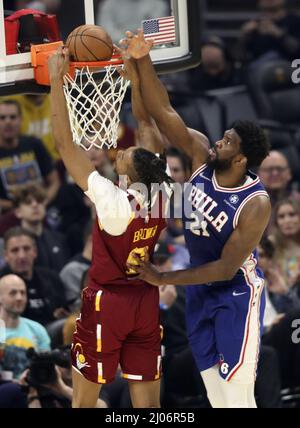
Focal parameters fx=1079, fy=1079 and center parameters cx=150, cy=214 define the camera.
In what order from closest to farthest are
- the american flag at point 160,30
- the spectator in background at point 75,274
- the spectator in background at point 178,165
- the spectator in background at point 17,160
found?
the american flag at point 160,30, the spectator in background at point 75,274, the spectator in background at point 17,160, the spectator in background at point 178,165

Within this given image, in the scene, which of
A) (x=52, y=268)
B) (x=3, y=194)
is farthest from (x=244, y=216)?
(x=3, y=194)

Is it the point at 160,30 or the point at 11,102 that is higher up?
the point at 160,30

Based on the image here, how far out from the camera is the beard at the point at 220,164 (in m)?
5.45

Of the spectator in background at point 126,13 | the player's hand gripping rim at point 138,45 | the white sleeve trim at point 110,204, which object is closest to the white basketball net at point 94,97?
the player's hand gripping rim at point 138,45

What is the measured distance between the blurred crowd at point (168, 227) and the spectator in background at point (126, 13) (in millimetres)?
16

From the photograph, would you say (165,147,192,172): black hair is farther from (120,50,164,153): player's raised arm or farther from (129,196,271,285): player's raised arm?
(129,196,271,285): player's raised arm

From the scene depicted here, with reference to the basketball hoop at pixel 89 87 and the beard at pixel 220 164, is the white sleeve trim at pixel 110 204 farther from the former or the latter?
the beard at pixel 220 164

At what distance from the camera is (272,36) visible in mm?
10453

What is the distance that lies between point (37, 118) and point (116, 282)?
3595 mm

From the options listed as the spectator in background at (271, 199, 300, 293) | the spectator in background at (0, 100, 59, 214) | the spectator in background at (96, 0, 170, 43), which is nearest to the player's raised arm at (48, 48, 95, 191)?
the spectator in background at (0, 100, 59, 214)

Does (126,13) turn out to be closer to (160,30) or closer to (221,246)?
(160,30)

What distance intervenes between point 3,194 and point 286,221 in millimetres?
2136

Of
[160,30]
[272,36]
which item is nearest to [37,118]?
[272,36]

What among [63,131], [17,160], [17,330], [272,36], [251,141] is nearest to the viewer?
[63,131]
